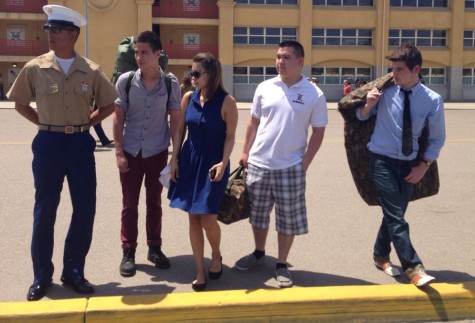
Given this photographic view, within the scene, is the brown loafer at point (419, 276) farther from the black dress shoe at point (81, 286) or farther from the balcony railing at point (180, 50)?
the balcony railing at point (180, 50)

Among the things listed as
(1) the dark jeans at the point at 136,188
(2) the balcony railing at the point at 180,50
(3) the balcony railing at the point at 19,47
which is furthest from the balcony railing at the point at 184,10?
(1) the dark jeans at the point at 136,188

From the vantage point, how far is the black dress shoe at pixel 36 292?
13.8ft

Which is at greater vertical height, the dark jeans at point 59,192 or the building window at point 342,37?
the building window at point 342,37

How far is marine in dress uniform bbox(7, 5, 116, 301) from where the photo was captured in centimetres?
412

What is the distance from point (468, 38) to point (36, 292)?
43806 mm

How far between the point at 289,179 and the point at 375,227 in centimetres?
232

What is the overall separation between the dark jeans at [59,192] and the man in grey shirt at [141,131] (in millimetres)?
463

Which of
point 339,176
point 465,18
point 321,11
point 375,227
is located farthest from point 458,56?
point 375,227

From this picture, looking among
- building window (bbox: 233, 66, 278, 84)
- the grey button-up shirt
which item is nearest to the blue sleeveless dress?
the grey button-up shirt

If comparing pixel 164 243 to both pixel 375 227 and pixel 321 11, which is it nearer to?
pixel 375 227

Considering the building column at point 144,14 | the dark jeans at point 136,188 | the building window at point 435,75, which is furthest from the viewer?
the building window at point 435,75

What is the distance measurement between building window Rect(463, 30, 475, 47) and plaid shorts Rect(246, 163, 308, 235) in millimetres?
42258

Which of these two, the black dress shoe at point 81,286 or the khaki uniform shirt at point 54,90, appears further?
the black dress shoe at point 81,286

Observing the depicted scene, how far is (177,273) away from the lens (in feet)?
16.2
